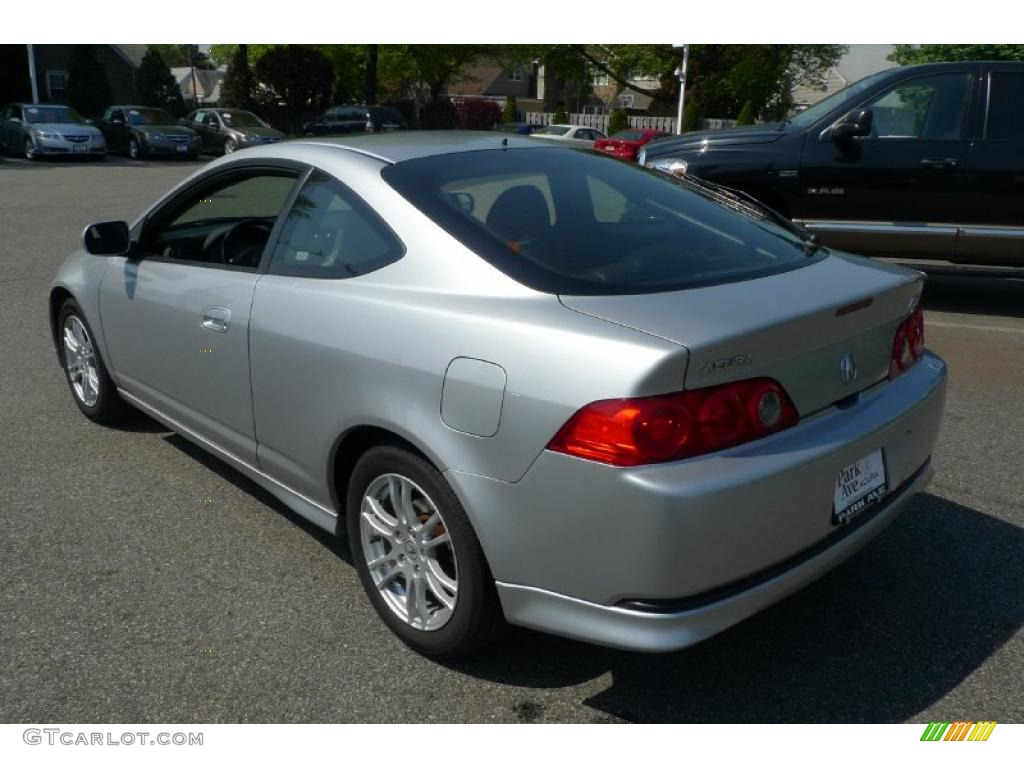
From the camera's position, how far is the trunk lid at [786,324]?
253 centimetres

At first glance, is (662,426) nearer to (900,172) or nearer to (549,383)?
(549,383)

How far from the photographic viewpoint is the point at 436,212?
312 cm

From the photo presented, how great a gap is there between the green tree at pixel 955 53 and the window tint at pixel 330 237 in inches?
1020

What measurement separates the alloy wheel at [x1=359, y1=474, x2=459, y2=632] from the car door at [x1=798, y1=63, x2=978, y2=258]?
19.9 feet

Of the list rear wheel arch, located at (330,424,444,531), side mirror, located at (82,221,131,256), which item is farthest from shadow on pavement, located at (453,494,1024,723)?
side mirror, located at (82,221,131,256)

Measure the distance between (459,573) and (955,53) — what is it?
35.1 m

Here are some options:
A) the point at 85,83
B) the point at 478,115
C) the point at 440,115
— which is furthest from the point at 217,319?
the point at 478,115

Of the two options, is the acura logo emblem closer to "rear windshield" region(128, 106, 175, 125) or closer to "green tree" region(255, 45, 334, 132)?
"rear windshield" region(128, 106, 175, 125)

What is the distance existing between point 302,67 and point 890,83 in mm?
40935

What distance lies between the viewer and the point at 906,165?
7.84 meters

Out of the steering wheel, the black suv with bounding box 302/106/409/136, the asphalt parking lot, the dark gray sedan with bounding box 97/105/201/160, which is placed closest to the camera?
the asphalt parking lot

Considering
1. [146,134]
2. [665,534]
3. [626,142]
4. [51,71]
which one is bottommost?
[146,134]

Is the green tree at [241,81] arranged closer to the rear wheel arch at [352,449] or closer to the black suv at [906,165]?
the black suv at [906,165]

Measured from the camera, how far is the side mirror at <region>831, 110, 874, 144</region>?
307 inches
